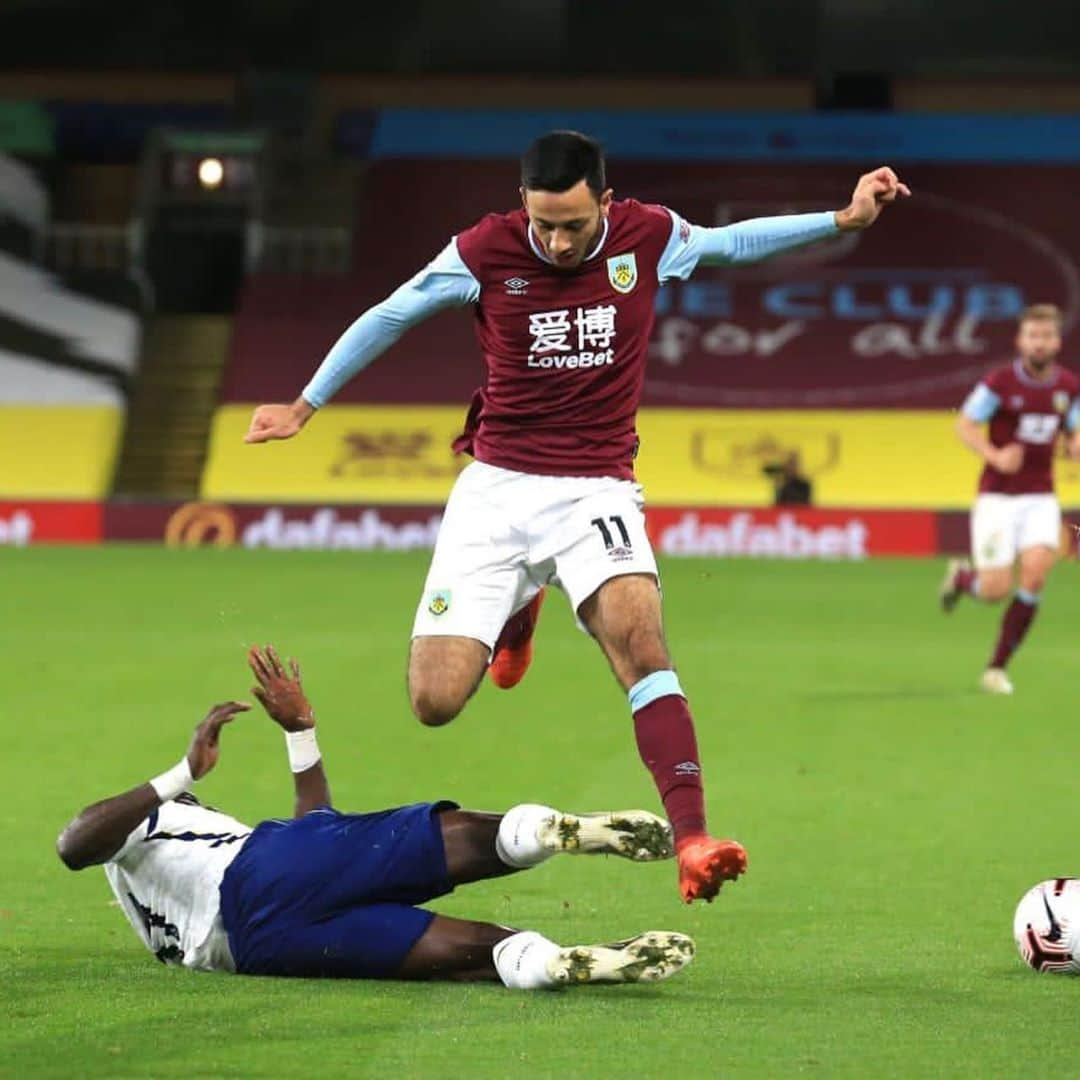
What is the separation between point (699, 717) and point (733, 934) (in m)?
5.55

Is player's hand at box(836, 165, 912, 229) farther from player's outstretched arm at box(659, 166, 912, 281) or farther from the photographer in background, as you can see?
the photographer in background

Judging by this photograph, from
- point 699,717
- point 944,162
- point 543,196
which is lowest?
point 699,717

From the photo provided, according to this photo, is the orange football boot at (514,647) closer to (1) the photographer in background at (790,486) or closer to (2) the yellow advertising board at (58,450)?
(1) the photographer in background at (790,486)

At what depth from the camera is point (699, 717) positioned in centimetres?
1258

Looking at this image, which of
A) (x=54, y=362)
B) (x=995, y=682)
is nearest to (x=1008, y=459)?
(x=995, y=682)

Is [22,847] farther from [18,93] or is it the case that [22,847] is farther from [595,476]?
[18,93]

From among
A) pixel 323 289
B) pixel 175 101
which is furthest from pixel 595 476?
pixel 175 101

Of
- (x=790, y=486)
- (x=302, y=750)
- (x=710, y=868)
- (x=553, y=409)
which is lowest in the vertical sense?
(x=710, y=868)

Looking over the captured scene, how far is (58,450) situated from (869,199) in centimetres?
2318

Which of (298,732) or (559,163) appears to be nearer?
(559,163)

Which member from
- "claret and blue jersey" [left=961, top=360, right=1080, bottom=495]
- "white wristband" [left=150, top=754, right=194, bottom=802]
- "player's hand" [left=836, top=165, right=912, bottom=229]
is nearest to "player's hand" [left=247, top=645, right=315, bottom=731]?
"white wristband" [left=150, top=754, right=194, bottom=802]

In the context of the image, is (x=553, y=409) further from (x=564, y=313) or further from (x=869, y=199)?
(x=869, y=199)

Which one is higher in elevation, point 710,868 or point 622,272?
point 622,272

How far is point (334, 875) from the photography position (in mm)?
6039
